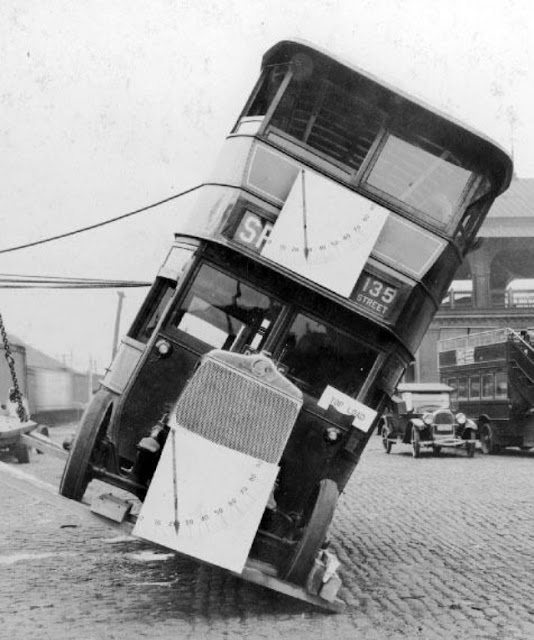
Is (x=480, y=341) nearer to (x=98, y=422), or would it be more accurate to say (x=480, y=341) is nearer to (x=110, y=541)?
(x=110, y=541)

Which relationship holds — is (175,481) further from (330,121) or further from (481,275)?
(481,275)

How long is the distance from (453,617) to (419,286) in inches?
92.2

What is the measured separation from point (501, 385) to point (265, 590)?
16.2 metres

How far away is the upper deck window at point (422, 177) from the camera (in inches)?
254

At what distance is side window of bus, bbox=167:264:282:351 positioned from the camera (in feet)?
21.0

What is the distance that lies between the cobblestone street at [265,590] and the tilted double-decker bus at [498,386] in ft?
32.7

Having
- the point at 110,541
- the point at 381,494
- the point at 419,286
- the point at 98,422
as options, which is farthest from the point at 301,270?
→ the point at 381,494

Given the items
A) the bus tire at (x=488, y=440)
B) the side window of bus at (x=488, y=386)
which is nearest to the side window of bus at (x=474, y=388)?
the side window of bus at (x=488, y=386)

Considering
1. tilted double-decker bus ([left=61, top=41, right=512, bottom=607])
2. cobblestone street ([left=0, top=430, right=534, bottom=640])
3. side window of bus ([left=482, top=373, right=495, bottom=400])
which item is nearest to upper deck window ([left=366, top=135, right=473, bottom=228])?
tilted double-decker bus ([left=61, top=41, right=512, bottom=607])

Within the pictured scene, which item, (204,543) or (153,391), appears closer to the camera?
(204,543)

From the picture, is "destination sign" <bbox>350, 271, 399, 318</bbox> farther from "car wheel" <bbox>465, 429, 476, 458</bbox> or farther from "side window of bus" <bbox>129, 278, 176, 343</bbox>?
"car wheel" <bbox>465, 429, 476, 458</bbox>

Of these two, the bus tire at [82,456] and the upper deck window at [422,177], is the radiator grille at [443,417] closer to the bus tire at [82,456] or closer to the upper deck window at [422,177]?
the upper deck window at [422,177]

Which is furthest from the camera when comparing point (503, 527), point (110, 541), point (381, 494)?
point (381, 494)

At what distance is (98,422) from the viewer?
6254 mm
